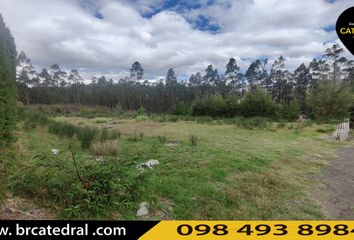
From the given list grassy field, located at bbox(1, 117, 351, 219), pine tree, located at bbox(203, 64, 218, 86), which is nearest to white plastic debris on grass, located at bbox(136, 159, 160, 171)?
grassy field, located at bbox(1, 117, 351, 219)

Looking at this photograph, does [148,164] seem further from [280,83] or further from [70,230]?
[280,83]

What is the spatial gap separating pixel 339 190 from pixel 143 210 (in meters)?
4.53

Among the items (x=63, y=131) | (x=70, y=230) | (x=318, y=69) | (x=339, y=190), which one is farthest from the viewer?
(x=318, y=69)

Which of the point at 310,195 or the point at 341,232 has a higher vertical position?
the point at 341,232

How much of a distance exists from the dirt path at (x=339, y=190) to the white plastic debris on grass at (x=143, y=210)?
302 cm

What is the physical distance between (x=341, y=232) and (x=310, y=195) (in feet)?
9.15

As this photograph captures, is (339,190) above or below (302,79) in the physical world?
below

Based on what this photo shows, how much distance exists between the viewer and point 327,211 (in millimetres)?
4777

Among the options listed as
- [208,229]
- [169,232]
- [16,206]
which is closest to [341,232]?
[208,229]

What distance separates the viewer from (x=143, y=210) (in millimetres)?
4027

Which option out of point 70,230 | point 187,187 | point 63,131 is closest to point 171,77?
point 63,131

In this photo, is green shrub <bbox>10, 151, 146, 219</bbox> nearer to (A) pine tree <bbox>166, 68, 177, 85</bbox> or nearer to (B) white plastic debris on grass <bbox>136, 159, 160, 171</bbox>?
(B) white plastic debris on grass <bbox>136, 159, 160, 171</bbox>

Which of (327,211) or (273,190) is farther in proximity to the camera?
(273,190)

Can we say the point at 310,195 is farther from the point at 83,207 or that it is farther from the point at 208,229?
the point at 83,207
